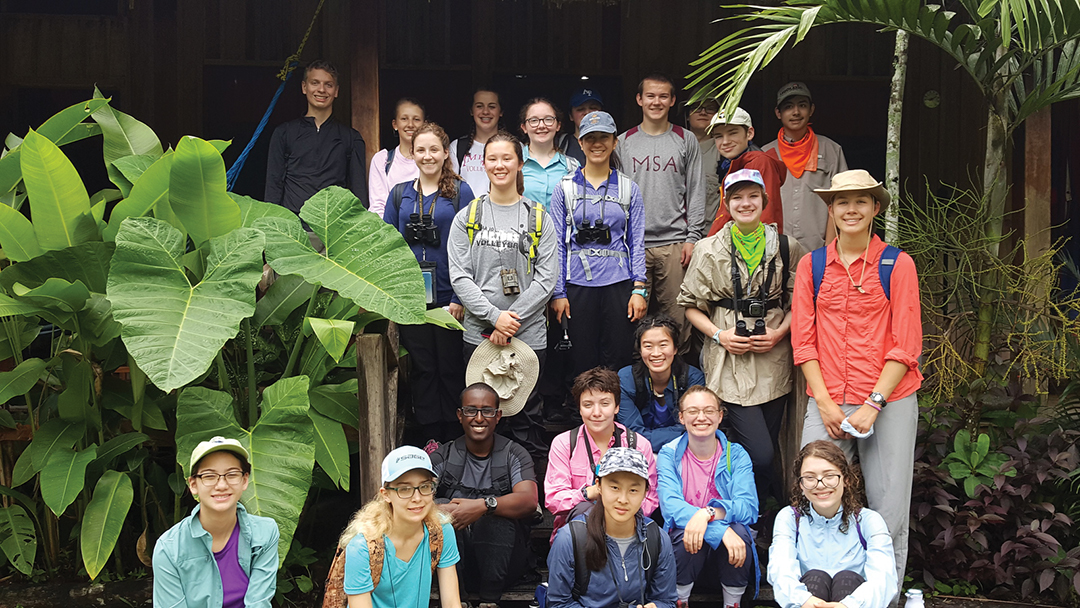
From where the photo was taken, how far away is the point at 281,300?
14.6ft

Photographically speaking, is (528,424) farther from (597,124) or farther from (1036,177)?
(1036,177)

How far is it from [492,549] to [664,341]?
1.18 meters

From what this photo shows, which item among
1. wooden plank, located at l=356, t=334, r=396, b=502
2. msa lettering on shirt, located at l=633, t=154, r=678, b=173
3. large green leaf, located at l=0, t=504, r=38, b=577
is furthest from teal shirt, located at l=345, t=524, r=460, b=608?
msa lettering on shirt, located at l=633, t=154, r=678, b=173

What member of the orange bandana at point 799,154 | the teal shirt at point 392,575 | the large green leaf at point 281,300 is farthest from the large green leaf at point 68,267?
the orange bandana at point 799,154

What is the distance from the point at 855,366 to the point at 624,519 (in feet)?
4.02

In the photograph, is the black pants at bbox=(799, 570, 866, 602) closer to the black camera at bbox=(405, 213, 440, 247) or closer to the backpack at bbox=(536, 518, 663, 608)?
the backpack at bbox=(536, 518, 663, 608)

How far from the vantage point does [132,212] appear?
4305mm

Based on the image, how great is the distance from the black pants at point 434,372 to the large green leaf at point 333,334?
864 mm

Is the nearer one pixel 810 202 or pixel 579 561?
pixel 579 561

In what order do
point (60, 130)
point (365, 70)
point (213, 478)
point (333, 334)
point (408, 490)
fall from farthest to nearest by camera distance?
1. point (365, 70)
2. point (60, 130)
3. point (333, 334)
4. point (408, 490)
5. point (213, 478)

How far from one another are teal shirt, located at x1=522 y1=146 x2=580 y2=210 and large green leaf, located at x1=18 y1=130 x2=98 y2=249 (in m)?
2.16

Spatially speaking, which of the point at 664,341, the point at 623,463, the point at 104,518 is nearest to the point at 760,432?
the point at 664,341

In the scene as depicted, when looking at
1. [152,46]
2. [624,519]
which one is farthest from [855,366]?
[152,46]

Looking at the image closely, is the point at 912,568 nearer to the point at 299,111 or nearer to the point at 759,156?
the point at 759,156
